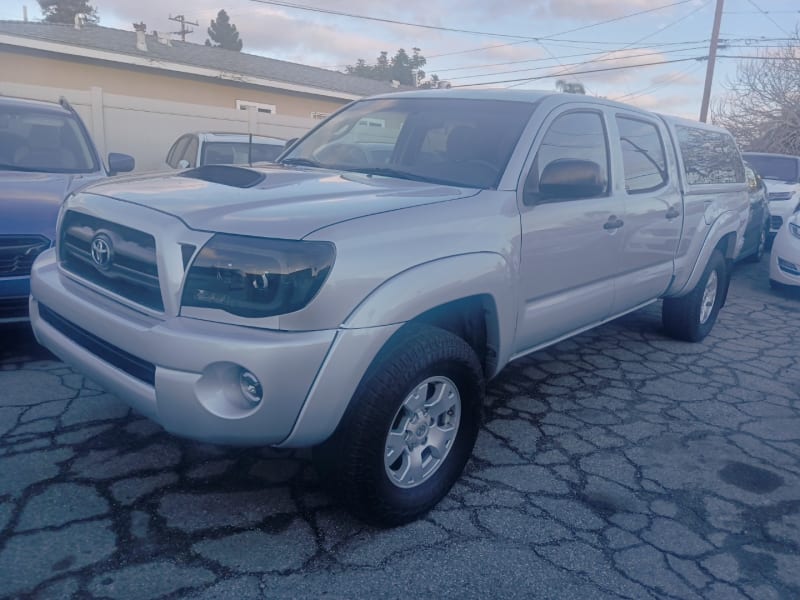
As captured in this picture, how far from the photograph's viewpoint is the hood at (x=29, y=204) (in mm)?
4250

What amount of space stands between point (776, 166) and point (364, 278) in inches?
475

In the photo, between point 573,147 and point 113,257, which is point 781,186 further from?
point 113,257

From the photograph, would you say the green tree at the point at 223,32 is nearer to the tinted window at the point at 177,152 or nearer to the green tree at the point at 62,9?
the green tree at the point at 62,9

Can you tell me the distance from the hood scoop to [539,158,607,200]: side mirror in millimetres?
1398

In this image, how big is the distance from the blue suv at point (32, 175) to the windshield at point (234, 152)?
3396 millimetres

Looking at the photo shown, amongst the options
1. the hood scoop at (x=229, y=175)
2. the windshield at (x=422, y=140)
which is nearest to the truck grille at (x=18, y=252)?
the hood scoop at (x=229, y=175)

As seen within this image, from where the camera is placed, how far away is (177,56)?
61.8 feet

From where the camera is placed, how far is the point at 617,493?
3252 millimetres

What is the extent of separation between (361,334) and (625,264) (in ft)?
8.03

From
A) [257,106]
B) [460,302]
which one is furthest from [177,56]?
[460,302]

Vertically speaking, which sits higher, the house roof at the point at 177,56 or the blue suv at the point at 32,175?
the house roof at the point at 177,56

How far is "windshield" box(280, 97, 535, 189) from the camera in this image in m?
3.47

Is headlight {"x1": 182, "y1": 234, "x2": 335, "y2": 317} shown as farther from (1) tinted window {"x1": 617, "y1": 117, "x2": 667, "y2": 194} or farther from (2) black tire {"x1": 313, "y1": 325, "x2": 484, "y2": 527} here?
(1) tinted window {"x1": 617, "y1": 117, "x2": 667, "y2": 194}

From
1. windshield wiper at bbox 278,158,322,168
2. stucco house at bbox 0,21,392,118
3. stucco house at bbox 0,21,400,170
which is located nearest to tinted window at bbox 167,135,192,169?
stucco house at bbox 0,21,400,170
